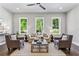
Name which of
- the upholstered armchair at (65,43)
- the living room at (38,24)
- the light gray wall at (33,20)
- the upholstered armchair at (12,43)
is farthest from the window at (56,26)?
the upholstered armchair at (12,43)

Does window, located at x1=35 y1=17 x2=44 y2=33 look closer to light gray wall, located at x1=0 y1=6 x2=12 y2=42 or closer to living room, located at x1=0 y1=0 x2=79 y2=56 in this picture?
living room, located at x1=0 y1=0 x2=79 y2=56

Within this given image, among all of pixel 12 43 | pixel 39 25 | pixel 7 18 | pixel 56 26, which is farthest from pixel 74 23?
pixel 7 18

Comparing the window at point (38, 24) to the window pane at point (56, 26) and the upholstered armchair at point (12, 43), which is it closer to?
the window pane at point (56, 26)

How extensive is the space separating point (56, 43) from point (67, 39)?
538mm

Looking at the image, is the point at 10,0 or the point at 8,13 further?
the point at 8,13

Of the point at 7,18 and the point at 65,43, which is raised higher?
the point at 7,18

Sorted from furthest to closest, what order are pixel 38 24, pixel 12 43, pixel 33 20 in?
pixel 33 20 → pixel 38 24 → pixel 12 43

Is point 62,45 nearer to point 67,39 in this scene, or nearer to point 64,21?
point 67,39

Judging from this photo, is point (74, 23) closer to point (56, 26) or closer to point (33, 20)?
point (56, 26)

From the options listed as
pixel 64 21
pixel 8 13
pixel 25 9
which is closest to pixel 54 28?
pixel 64 21

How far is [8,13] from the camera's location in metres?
6.11

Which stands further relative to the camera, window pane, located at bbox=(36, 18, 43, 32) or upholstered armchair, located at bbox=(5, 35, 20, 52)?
window pane, located at bbox=(36, 18, 43, 32)

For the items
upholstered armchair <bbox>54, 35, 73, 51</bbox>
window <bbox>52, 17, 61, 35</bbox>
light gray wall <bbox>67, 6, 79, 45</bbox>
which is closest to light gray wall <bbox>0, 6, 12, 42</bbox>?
window <bbox>52, 17, 61, 35</bbox>

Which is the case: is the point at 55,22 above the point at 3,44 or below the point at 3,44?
above
